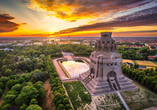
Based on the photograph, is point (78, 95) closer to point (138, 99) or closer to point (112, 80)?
point (112, 80)

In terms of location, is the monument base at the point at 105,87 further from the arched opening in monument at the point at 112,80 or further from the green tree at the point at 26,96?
the green tree at the point at 26,96

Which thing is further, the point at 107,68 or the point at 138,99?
the point at 107,68

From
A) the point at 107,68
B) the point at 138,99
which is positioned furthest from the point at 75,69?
the point at 138,99

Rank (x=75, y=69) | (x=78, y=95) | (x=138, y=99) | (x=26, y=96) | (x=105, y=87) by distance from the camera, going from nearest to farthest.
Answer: (x=138, y=99)
(x=78, y=95)
(x=105, y=87)
(x=26, y=96)
(x=75, y=69)

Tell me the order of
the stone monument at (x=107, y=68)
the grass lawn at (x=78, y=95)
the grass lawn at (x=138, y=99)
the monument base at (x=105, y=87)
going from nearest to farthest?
the grass lawn at (x=138, y=99) → the grass lawn at (x=78, y=95) → the monument base at (x=105, y=87) → the stone monument at (x=107, y=68)

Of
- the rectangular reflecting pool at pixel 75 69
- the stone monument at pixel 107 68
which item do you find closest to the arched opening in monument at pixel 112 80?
the stone monument at pixel 107 68

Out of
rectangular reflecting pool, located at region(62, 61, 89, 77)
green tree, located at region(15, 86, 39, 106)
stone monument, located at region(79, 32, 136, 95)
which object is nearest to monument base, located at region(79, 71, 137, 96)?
stone monument, located at region(79, 32, 136, 95)

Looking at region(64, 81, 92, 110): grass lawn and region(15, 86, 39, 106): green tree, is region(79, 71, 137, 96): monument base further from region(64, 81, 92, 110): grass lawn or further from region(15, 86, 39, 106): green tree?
region(15, 86, 39, 106): green tree
